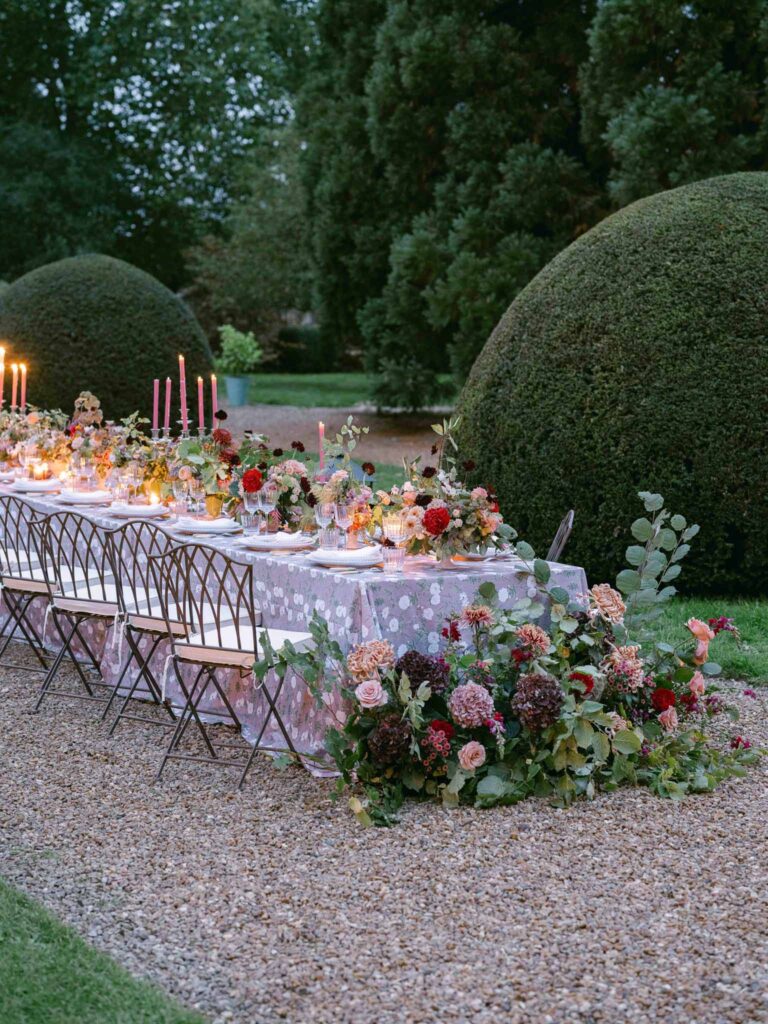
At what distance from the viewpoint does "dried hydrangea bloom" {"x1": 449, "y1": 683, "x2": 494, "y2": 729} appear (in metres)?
4.84

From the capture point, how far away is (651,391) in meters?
8.09

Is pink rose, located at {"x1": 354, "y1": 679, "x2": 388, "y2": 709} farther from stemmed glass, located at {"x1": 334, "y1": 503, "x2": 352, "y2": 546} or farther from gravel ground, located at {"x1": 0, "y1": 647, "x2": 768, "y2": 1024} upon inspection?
stemmed glass, located at {"x1": 334, "y1": 503, "x2": 352, "y2": 546}

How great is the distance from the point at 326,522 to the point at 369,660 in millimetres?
959

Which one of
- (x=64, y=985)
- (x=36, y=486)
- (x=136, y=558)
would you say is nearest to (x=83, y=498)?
(x=36, y=486)

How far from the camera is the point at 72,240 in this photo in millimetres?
30500

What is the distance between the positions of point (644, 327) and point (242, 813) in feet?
15.3

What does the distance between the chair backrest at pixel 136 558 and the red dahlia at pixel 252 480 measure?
456 millimetres

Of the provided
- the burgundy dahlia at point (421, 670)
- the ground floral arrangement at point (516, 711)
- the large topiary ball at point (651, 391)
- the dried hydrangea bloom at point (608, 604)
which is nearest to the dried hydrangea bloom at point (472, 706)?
the ground floral arrangement at point (516, 711)

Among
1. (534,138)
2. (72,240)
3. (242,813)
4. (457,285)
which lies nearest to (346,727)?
(242,813)

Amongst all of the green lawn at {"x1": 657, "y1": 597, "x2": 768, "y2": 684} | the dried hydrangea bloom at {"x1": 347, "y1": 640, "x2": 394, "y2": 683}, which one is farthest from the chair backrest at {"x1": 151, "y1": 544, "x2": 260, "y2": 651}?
the green lawn at {"x1": 657, "y1": 597, "x2": 768, "y2": 684}

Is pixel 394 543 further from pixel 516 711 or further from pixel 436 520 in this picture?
pixel 516 711

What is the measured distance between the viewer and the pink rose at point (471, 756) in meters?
4.85

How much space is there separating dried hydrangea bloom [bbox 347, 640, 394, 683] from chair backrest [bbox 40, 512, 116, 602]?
1.67 metres

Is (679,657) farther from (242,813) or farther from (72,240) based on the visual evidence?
(72,240)
